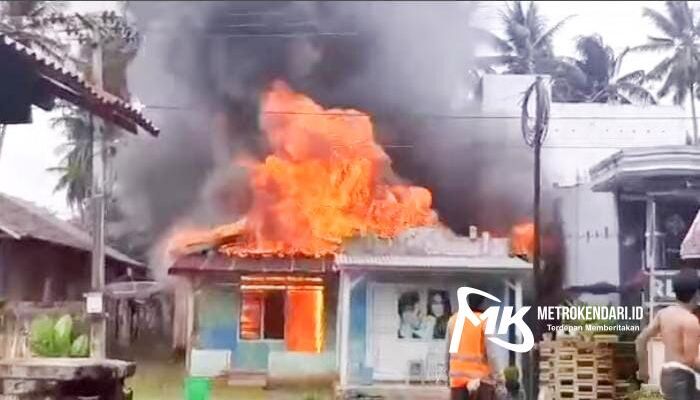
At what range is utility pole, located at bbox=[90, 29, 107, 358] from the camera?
3395mm

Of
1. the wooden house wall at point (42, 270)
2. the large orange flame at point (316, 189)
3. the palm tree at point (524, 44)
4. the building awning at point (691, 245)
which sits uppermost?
the palm tree at point (524, 44)

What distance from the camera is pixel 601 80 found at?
3.56 metres

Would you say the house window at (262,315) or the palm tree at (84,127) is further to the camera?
the palm tree at (84,127)

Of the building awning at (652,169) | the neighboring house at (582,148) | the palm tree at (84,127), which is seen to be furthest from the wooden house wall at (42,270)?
the building awning at (652,169)

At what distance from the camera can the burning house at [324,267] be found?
3357 mm

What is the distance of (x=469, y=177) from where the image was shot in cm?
340

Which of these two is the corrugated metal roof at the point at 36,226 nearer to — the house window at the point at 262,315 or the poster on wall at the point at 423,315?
the house window at the point at 262,315

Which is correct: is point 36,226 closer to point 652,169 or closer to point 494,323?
point 494,323

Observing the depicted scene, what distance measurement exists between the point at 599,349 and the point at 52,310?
7.55ft

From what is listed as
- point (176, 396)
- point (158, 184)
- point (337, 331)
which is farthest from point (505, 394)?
point (158, 184)

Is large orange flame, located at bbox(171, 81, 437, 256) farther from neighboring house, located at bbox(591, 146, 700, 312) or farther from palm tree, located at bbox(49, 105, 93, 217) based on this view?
neighboring house, located at bbox(591, 146, 700, 312)

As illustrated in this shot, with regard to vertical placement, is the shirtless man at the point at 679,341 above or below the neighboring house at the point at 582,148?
below

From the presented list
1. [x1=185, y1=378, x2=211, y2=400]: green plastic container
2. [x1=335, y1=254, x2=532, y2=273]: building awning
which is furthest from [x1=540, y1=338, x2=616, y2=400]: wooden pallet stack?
[x1=185, y1=378, x2=211, y2=400]: green plastic container

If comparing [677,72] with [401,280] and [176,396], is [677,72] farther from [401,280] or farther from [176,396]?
[176,396]
